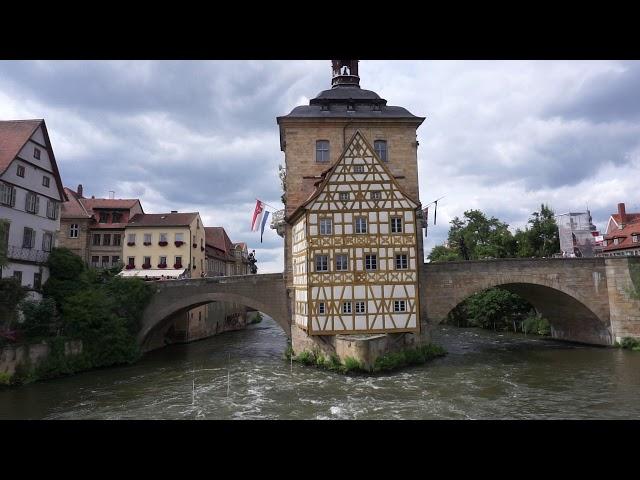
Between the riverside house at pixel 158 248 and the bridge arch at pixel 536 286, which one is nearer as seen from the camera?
the bridge arch at pixel 536 286

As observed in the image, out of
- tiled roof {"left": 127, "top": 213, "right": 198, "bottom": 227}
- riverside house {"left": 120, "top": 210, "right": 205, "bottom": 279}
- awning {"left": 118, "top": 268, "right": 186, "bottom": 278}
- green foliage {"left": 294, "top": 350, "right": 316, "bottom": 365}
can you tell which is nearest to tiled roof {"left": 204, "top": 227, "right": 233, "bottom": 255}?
tiled roof {"left": 127, "top": 213, "right": 198, "bottom": 227}

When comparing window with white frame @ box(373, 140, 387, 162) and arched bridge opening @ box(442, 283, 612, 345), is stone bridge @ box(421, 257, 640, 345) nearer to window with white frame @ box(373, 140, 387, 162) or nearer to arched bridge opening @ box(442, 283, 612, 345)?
arched bridge opening @ box(442, 283, 612, 345)

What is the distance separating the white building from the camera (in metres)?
20.8

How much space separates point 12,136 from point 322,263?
16809 millimetres

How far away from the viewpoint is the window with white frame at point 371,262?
20.3 m

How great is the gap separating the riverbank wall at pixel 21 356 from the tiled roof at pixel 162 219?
51.5 feet

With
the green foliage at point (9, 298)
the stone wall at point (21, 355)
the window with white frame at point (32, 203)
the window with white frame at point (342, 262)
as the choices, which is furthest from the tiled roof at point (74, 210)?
the window with white frame at point (342, 262)

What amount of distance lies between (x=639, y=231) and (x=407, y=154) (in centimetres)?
2496

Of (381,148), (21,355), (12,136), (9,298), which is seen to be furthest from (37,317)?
(381,148)

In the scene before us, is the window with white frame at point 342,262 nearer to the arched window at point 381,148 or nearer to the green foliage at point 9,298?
the arched window at point 381,148

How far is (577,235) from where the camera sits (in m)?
34.8

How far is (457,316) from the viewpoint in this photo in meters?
40.2

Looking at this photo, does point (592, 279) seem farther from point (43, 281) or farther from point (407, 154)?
point (43, 281)
